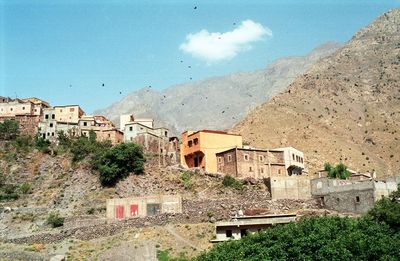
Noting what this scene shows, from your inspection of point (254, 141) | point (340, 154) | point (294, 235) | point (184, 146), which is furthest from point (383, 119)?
point (294, 235)

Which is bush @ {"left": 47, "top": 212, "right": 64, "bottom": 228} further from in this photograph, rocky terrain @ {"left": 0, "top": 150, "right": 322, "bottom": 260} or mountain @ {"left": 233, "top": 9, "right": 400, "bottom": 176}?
mountain @ {"left": 233, "top": 9, "right": 400, "bottom": 176}

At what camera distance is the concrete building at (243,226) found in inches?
1747

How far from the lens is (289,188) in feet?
169

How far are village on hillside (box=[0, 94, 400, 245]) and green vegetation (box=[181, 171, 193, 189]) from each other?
1.17 meters

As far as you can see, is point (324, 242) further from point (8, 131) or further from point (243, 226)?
point (8, 131)

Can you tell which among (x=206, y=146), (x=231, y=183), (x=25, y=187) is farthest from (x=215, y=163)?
(x=25, y=187)

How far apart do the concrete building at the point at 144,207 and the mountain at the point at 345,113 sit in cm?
3536

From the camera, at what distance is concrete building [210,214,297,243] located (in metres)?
44.4

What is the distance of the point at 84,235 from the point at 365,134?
6938 centimetres

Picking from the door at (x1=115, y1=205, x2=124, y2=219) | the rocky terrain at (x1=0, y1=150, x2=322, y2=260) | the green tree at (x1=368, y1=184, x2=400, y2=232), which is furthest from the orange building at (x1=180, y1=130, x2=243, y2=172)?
the green tree at (x1=368, y1=184, x2=400, y2=232)

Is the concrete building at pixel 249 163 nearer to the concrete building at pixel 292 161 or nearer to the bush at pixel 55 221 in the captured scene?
the concrete building at pixel 292 161

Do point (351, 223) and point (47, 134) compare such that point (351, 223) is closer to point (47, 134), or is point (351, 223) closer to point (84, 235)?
point (84, 235)

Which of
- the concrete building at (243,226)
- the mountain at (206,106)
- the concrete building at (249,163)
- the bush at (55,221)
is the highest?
the mountain at (206,106)

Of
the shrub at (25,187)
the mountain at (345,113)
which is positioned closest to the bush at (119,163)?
the shrub at (25,187)
